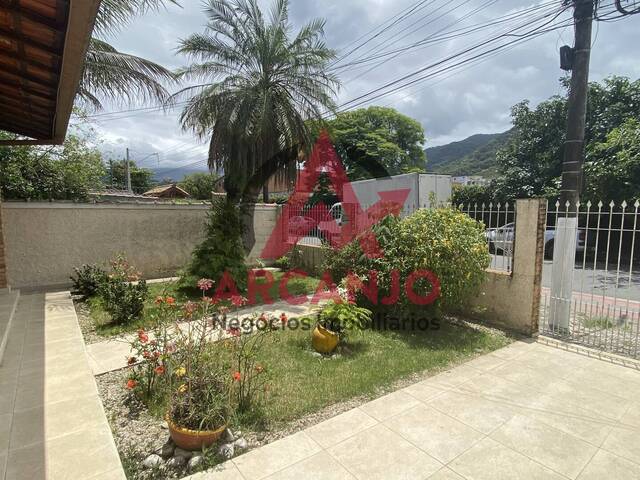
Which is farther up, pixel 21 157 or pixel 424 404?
pixel 21 157

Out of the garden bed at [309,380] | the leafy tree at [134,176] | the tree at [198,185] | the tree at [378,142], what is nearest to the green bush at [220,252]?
the garden bed at [309,380]

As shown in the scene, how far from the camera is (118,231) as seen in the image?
922cm

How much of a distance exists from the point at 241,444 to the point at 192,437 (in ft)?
1.27

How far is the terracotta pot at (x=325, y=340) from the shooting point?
4.53 metres

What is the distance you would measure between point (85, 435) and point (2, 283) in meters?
6.43

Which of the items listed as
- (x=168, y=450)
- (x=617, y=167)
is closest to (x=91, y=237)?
(x=168, y=450)

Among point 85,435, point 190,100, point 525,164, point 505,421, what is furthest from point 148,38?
point 525,164

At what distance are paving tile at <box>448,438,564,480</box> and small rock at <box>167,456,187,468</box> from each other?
6.47 ft

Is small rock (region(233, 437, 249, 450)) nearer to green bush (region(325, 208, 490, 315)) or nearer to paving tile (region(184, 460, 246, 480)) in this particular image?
paving tile (region(184, 460, 246, 480))

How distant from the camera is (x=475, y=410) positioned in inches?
126

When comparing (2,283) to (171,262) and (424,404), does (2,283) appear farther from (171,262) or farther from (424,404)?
(424,404)

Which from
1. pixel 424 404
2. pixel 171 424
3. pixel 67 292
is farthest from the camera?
pixel 67 292

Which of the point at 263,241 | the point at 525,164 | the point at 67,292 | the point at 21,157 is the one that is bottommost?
the point at 67,292

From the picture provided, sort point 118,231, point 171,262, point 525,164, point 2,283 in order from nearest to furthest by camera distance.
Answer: point 2,283
point 118,231
point 171,262
point 525,164
